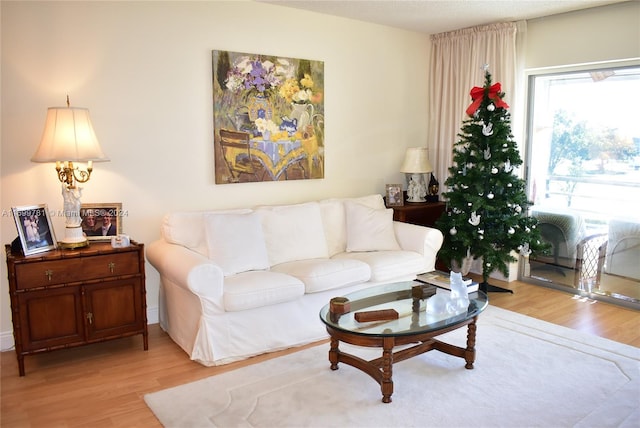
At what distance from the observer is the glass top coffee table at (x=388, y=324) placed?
9.32 feet

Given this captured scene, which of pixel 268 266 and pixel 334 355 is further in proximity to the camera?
pixel 268 266

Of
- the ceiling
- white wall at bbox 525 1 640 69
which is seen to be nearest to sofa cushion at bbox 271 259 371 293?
the ceiling

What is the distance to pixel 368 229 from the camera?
14.9ft

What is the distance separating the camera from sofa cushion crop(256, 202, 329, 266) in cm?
414

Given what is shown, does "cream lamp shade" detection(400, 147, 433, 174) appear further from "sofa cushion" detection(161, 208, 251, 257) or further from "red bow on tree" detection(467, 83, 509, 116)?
"sofa cushion" detection(161, 208, 251, 257)

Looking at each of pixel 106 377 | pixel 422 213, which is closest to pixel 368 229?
pixel 422 213

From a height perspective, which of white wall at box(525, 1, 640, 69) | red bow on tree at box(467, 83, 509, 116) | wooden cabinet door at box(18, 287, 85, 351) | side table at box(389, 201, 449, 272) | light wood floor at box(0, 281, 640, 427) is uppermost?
white wall at box(525, 1, 640, 69)

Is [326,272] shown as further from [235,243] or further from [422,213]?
[422,213]

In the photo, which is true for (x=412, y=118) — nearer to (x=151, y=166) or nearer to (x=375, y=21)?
(x=375, y=21)

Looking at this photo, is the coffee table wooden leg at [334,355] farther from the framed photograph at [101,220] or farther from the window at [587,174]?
the window at [587,174]

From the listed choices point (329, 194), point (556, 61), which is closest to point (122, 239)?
point (329, 194)

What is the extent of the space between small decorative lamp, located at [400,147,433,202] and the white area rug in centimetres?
209

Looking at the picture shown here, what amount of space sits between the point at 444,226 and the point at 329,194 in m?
1.15

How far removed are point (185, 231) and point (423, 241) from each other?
1974mm
